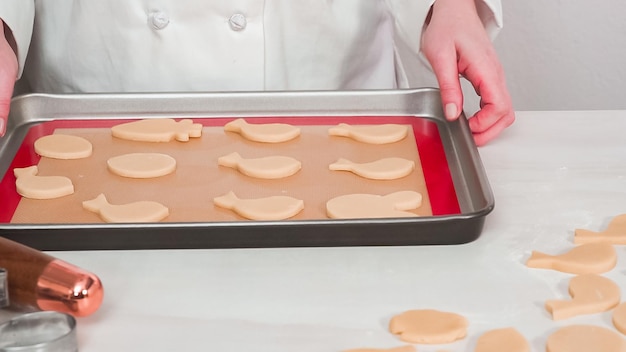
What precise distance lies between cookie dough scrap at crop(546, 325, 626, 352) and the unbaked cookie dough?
0.46 m

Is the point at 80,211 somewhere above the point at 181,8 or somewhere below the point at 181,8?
below

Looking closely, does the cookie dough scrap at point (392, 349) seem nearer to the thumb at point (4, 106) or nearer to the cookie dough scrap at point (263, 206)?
the cookie dough scrap at point (263, 206)

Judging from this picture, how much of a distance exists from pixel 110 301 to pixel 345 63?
623 millimetres

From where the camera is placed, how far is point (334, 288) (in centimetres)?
73

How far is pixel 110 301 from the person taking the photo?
0.71m

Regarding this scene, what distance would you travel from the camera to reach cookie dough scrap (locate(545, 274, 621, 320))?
69 centimetres

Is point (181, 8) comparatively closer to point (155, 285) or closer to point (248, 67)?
point (248, 67)

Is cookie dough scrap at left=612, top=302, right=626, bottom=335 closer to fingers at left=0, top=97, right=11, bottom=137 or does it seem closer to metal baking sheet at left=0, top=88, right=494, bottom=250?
metal baking sheet at left=0, top=88, right=494, bottom=250

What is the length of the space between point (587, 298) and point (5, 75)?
669 mm

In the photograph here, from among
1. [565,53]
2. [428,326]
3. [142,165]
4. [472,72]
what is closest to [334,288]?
[428,326]

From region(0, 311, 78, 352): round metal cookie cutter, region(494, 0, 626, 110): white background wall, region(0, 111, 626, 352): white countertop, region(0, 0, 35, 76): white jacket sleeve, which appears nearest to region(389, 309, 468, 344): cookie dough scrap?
region(0, 111, 626, 352): white countertop

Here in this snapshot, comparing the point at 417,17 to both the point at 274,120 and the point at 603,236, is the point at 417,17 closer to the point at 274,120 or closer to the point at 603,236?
the point at 274,120

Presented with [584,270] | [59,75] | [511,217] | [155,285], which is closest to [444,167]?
[511,217]

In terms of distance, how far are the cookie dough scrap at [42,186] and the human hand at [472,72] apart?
0.43 meters
